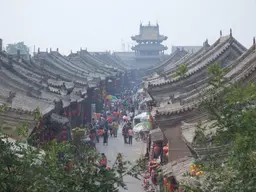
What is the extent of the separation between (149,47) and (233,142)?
274ft

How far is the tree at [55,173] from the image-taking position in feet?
24.1

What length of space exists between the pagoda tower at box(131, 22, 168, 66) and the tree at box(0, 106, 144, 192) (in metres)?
81.7

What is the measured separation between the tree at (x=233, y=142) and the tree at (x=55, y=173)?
109cm

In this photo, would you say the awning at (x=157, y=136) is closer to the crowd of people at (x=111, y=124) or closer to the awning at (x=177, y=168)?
the awning at (x=177, y=168)

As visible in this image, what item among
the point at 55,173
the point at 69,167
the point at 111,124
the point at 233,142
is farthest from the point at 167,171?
the point at 111,124

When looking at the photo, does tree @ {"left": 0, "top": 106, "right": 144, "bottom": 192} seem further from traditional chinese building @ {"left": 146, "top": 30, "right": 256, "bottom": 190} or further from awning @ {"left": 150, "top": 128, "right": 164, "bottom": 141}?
awning @ {"left": 150, "top": 128, "right": 164, "bottom": 141}

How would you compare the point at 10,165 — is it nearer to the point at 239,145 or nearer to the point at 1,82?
the point at 239,145

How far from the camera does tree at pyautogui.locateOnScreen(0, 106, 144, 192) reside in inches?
289

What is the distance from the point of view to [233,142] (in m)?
7.89

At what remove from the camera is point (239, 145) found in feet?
23.9

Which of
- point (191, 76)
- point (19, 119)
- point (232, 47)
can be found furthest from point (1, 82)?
point (232, 47)

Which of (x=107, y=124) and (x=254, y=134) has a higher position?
(x=107, y=124)

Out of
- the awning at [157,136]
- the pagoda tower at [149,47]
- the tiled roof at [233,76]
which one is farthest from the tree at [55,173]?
the pagoda tower at [149,47]

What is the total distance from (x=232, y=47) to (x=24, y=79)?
31.1ft
